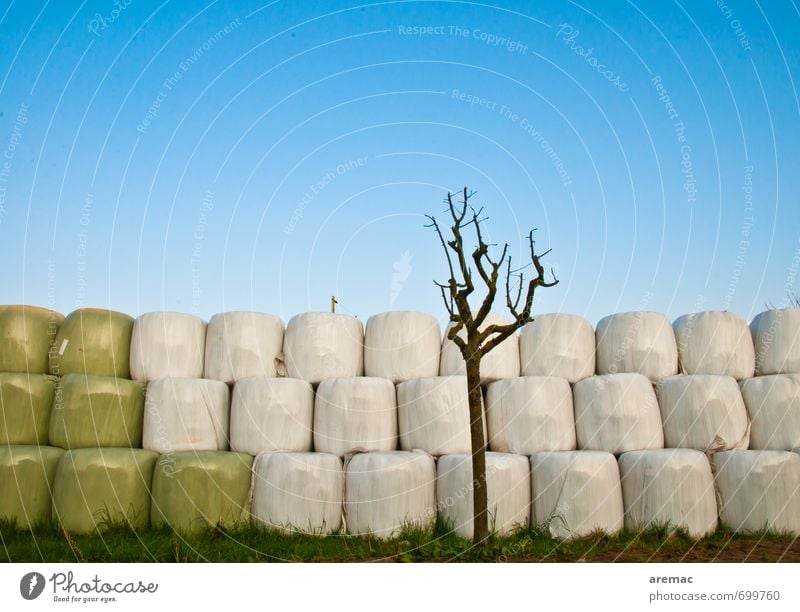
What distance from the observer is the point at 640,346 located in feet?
15.0

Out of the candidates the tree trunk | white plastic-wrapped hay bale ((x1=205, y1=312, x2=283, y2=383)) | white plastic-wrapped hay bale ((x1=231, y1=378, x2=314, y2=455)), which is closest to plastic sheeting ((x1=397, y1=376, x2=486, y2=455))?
white plastic-wrapped hay bale ((x1=231, y1=378, x2=314, y2=455))

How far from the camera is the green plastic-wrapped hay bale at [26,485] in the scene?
4070mm

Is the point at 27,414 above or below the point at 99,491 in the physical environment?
above

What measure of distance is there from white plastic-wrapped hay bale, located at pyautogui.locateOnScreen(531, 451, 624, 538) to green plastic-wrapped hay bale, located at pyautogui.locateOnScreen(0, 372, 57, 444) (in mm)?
2553

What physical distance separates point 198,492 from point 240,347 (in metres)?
0.87

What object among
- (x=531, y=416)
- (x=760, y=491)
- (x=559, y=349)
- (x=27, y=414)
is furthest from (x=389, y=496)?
(x=27, y=414)

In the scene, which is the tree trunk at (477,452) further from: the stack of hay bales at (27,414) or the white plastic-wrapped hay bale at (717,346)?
the stack of hay bales at (27,414)

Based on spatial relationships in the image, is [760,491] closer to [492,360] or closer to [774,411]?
[774,411]

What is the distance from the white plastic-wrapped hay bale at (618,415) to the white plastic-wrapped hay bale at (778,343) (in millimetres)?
678

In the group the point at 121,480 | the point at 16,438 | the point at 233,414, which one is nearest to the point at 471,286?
the point at 233,414

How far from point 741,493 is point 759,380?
662mm
